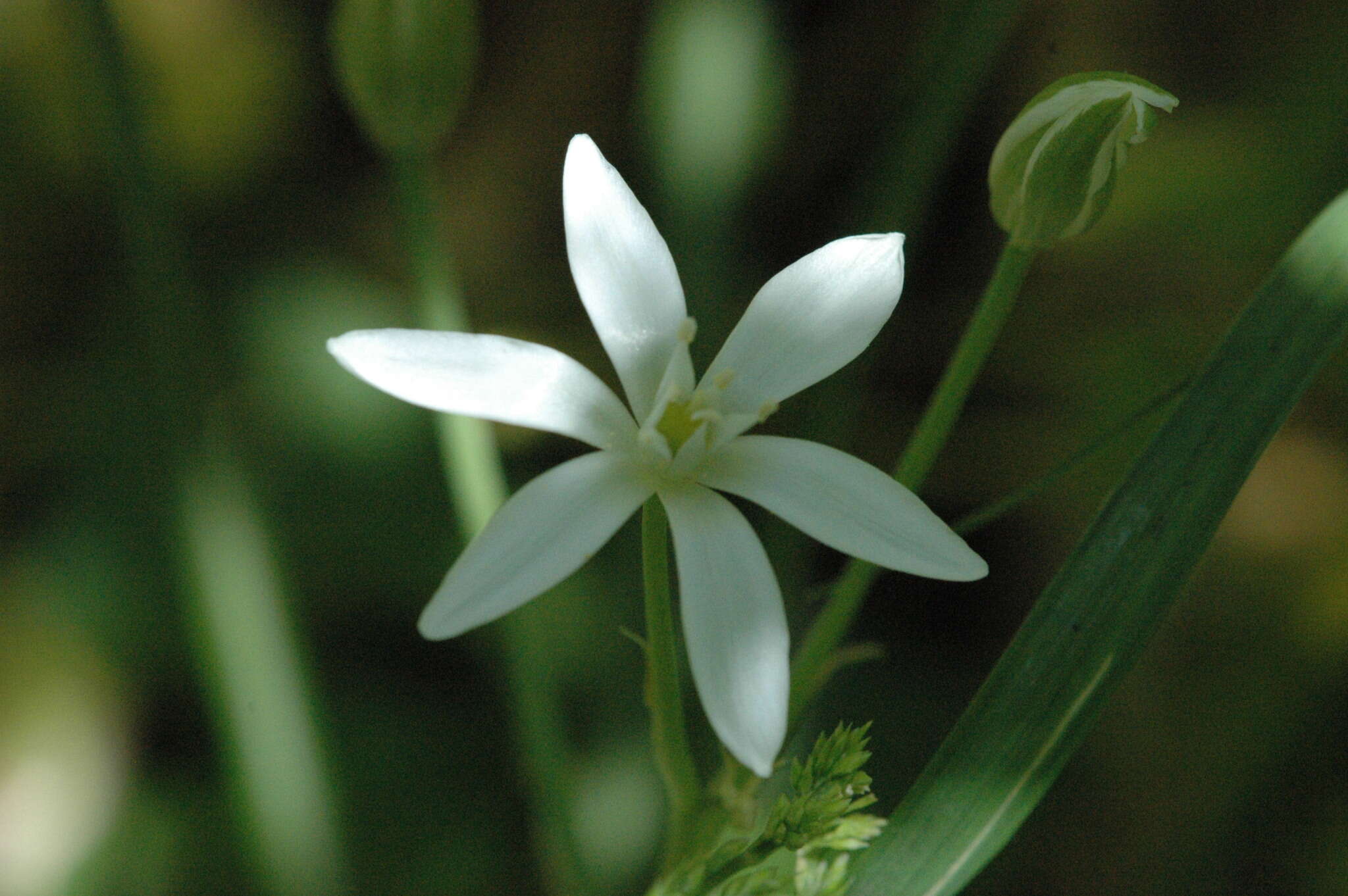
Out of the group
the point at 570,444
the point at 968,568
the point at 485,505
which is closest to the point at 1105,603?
the point at 968,568

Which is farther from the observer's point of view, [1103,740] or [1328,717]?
[1103,740]

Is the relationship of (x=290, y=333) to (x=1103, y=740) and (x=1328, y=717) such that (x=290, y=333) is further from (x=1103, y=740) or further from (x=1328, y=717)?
(x=1328, y=717)

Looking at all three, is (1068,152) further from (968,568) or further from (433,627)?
(433,627)

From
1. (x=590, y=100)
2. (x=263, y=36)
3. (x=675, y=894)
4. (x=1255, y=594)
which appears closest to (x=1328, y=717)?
(x=1255, y=594)

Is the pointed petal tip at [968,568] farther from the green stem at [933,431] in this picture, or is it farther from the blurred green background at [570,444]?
the blurred green background at [570,444]

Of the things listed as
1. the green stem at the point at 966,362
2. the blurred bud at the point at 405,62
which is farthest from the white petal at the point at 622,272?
the blurred bud at the point at 405,62
